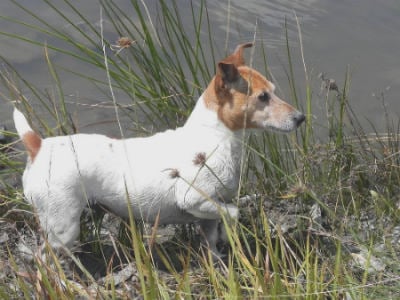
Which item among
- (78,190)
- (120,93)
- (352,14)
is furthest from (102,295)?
(352,14)

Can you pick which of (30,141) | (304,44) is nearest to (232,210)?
(30,141)

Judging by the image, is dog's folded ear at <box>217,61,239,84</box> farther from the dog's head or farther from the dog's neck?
the dog's neck

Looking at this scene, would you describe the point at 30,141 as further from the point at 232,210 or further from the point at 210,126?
the point at 232,210

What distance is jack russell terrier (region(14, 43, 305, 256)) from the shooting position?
13.4 ft

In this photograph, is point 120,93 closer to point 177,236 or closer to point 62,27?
point 62,27

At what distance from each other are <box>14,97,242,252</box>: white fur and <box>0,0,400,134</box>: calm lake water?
3.10m

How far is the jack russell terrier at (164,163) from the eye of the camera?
4078 millimetres

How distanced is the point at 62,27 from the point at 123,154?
4912mm

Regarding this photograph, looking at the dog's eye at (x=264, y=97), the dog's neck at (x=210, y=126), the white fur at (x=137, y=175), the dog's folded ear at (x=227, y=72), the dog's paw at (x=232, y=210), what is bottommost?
the dog's paw at (x=232, y=210)

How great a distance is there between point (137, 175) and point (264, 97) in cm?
78

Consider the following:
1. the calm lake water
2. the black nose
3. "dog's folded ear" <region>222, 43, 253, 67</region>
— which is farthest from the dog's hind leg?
the calm lake water

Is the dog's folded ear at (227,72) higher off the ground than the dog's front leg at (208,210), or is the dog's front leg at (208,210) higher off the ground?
the dog's folded ear at (227,72)

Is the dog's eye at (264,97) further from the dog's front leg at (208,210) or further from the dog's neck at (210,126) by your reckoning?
the dog's front leg at (208,210)

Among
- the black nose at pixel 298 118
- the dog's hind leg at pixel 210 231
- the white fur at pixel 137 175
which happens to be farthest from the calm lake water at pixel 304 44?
the black nose at pixel 298 118
